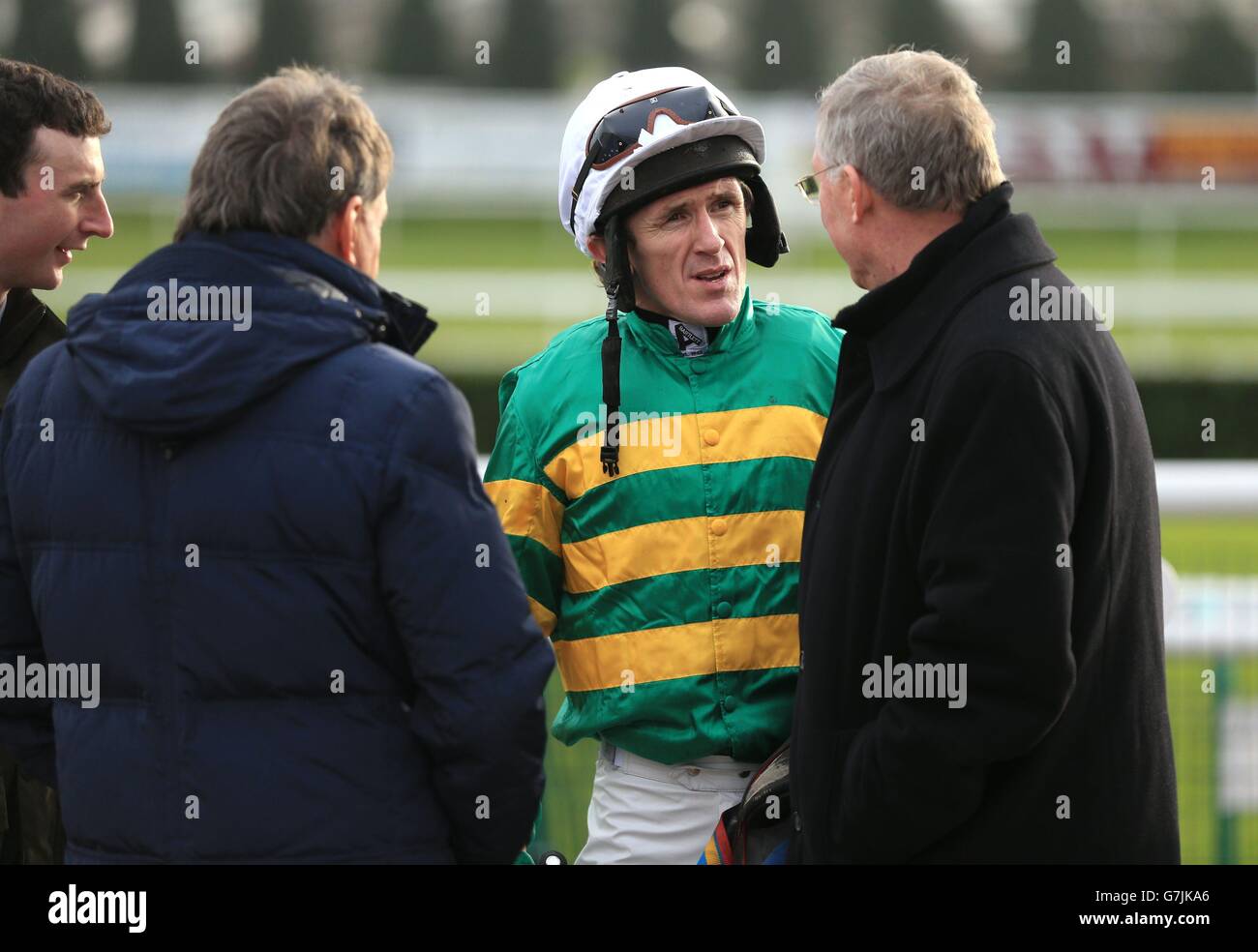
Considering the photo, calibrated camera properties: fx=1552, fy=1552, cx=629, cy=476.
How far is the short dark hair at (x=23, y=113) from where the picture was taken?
10.0 ft

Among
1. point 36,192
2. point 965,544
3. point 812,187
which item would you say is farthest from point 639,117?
point 36,192

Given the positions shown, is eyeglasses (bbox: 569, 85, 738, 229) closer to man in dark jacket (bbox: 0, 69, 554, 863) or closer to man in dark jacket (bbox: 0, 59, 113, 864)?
man in dark jacket (bbox: 0, 69, 554, 863)

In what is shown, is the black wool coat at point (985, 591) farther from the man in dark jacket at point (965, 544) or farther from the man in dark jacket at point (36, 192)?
the man in dark jacket at point (36, 192)

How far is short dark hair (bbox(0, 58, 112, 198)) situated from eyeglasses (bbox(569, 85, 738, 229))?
101 cm

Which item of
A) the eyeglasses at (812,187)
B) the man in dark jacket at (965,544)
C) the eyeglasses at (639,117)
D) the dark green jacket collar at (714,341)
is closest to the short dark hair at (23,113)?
the eyeglasses at (639,117)

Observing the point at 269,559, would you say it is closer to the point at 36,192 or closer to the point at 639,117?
Result: the point at 639,117

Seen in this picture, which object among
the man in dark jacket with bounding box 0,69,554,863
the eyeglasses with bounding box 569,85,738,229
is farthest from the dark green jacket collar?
the man in dark jacket with bounding box 0,69,554,863

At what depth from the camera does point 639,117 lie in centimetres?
279

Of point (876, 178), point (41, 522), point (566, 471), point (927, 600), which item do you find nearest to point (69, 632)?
point (41, 522)

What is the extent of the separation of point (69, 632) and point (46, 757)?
1.27 feet

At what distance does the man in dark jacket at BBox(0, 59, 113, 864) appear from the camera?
9.98ft

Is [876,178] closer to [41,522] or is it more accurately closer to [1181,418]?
A: [41,522]

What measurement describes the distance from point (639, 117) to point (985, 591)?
1.14 meters

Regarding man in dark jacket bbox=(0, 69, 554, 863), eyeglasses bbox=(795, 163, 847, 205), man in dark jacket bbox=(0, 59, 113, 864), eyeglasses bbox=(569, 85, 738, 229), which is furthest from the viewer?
man in dark jacket bbox=(0, 59, 113, 864)
